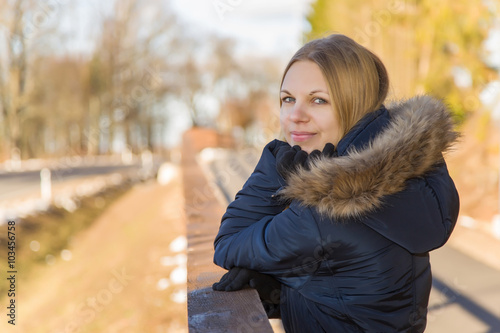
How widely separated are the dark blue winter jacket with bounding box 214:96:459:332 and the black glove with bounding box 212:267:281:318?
0.07 meters

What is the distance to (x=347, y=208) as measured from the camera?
4.58 ft

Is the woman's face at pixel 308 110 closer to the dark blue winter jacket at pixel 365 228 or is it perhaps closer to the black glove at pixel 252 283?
the dark blue winter jacket at pixel 365 228

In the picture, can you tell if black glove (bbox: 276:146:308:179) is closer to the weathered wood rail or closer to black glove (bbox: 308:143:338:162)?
black glove (bbox: 308:143:338:162)

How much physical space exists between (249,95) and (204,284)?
48.2 metres

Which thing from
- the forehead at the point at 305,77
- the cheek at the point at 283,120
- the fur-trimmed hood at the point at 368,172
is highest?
the forehead at the point at 305,77

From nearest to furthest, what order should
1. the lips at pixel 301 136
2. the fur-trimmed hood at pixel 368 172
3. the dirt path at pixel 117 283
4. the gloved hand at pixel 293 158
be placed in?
the fur-trimmed hood at pixel 368 172 < the gloved hand at pixel 293 158 < the lips at pixel 301 136 < the dirt path at pixel 117 283

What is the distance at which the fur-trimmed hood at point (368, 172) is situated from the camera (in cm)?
141

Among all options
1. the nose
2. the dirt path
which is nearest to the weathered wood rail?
the nose

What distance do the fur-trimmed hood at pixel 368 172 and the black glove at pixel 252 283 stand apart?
1.02ft

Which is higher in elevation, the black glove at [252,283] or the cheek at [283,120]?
the cheek at [283,120]

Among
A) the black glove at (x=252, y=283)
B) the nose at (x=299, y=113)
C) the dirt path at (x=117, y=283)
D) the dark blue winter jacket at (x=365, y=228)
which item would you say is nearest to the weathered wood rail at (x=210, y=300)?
the black glove at (x=252, y=283)

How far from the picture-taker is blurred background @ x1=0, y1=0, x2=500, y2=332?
778cm

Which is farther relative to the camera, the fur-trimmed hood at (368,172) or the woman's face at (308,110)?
the woman's face at (308,110)

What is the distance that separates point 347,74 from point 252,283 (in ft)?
2.32
